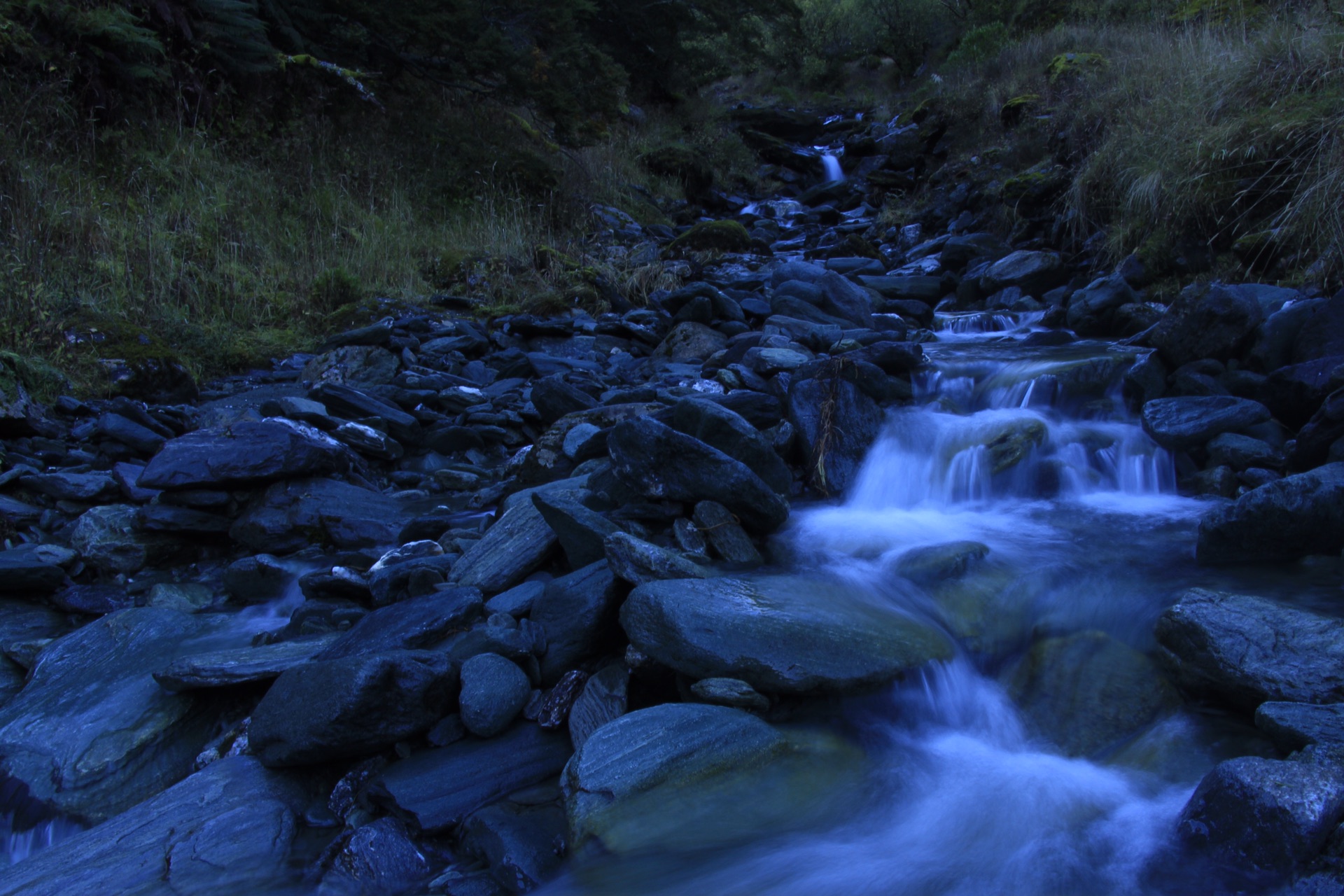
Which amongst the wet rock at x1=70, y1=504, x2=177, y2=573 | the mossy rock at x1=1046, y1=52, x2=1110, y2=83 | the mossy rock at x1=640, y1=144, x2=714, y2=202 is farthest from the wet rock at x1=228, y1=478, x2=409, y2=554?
the mossy rock at x1=640, y1=144, x2=714, y2=202

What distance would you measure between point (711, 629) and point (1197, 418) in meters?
3.27

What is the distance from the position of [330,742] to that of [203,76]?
9550 mm

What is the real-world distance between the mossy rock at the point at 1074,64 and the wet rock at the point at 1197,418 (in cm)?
732

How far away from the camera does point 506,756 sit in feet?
8.64

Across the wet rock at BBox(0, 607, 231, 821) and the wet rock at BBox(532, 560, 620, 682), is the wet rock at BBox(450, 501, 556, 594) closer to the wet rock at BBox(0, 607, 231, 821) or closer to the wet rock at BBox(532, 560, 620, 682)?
the wet rock at BBox(532, 560, 620, 682)

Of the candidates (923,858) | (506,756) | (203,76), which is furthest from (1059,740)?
(203,76)

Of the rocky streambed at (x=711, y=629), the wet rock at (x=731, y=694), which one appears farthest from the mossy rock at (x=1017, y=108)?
the wet rock at (x=731, y=694)

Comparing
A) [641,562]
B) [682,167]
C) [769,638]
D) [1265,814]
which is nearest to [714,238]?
[682,167]

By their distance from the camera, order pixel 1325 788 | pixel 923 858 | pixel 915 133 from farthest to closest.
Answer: pixel 915 133 < pixel 923 858 < pixel 1325 788

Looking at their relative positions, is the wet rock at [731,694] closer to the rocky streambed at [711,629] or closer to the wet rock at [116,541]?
the rocky streambed at [711,629]

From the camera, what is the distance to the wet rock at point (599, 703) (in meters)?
2.68

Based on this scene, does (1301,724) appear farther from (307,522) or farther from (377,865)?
(307,522)

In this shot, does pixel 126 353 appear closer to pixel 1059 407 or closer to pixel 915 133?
pixel 1059 407

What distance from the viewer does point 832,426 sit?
4762 millimetres
